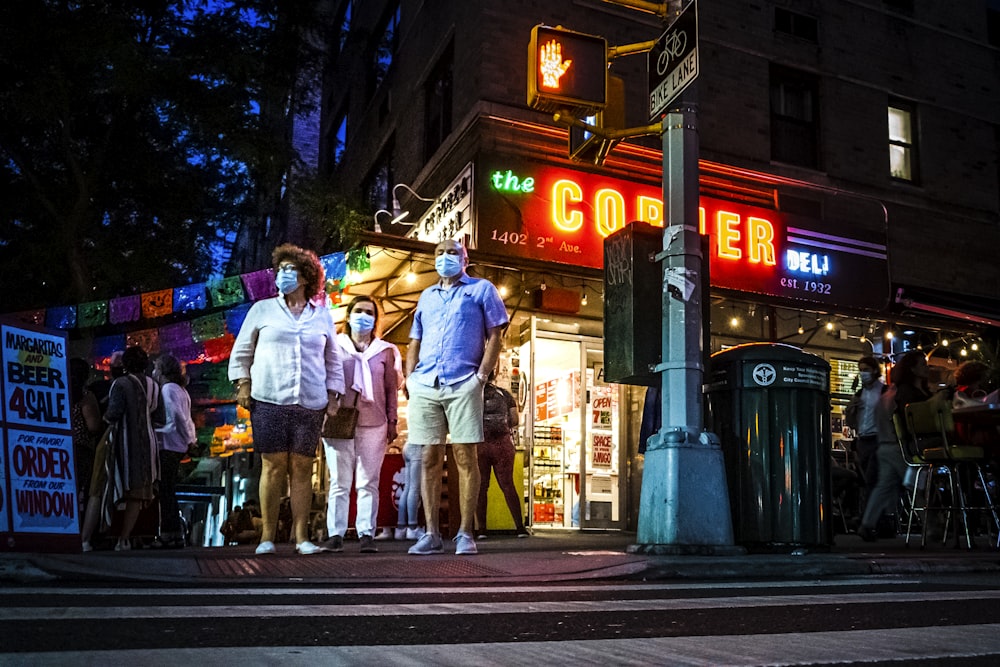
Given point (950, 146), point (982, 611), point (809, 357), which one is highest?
point (950, 146)

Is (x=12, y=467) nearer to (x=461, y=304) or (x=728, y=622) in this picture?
(x=461, y=304)

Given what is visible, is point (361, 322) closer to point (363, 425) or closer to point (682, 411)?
point (363, 425)

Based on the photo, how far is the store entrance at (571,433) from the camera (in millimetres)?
Result: 13336

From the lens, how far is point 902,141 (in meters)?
17.1

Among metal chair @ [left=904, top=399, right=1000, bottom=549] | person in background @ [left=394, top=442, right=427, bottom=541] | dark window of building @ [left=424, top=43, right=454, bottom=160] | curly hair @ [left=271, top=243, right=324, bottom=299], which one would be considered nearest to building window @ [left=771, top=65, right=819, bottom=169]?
dark window of building @ [left=424, top=43, right=454, bottom=160]

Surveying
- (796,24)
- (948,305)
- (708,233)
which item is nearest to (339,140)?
(796,24)

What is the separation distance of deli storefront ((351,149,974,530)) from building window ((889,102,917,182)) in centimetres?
193

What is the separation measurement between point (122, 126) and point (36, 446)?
10.4 metres

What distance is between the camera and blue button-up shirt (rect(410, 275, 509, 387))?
21.3ft

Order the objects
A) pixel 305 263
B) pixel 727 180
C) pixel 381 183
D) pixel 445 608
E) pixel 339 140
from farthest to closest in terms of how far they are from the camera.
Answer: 1. pixel 339 140
2. pixel 381 183
3. pixel 727 180
4. pixel 305 263
5. pixel 445 608

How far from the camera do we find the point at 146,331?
13742 millimetres

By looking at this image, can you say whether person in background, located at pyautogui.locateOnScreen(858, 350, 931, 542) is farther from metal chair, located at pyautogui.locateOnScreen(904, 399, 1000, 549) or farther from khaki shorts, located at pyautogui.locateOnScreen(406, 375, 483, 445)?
khaki shorts, located at pyautogui.locateOnScreen(406, 375, 483, 445)

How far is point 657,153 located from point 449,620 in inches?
483

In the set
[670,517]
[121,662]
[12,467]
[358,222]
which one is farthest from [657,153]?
[121,662]
